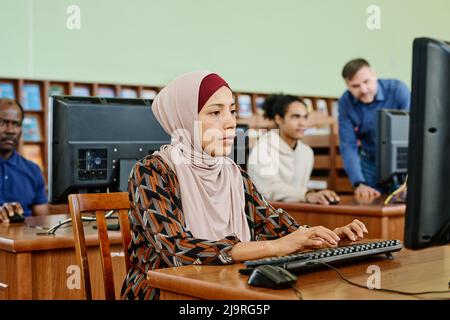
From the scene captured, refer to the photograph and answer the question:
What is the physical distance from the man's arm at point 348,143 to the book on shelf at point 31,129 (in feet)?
15.1

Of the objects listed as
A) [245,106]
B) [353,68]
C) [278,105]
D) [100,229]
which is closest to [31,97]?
[245,106]

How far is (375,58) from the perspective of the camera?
10117 mm

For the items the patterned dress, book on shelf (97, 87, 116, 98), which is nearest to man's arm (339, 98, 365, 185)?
the patterned dress

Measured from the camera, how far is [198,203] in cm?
176

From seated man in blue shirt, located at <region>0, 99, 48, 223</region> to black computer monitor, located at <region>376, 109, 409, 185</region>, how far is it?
1.81m

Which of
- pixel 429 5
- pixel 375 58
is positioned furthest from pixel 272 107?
pixel 429 5

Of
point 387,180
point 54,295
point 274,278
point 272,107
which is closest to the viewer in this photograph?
point 274,278

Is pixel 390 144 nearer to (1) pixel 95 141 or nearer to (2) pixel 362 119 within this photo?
(2) pixel 362 119

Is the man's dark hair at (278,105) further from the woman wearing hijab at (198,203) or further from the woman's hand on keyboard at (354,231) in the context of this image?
the woman's hand on keyboard at (354,231)

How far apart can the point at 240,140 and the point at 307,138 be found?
17.7 feet

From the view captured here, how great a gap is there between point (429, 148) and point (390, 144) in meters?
2.27

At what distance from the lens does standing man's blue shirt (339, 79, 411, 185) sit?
408cm

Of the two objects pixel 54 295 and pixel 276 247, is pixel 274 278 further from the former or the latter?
pixel 54 295

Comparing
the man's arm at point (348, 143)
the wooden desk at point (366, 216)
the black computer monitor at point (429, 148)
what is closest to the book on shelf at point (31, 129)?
the man's arm at point (348, 143)
